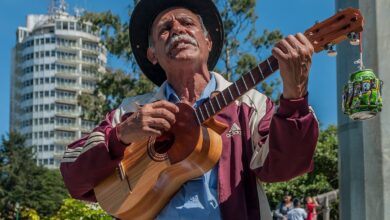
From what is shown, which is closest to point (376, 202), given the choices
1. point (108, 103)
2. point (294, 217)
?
point (294, 217)

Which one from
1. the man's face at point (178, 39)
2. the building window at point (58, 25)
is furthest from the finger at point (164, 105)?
the building window at point (58, 25)

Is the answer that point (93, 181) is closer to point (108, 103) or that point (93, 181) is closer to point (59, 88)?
point (108, 103)

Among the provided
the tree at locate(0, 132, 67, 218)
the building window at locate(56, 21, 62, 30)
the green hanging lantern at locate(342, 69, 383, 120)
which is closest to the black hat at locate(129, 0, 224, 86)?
the green hanging lantern at locate(342, 69, 383, 120)

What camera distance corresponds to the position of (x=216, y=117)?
2.88 meters

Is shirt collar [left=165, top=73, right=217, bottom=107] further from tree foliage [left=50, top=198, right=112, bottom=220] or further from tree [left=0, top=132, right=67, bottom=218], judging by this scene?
tree [left=0, top=132, right=67, bottom=218]

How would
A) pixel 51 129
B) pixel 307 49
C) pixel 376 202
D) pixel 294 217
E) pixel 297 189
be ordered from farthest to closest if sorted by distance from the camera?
pixel 51 129
pixel 297 189
pixel 294 217
pixel 376 202
pixel 307 49

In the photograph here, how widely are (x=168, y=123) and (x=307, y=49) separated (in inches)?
26.5

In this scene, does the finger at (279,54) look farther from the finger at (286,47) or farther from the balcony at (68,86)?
the balcony at (68,86)

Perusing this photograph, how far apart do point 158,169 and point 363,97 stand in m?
0.92

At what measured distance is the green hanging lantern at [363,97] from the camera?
2650 millimetres

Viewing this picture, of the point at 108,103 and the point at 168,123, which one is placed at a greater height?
the point at 108,103

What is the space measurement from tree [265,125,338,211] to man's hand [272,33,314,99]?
22.6 meters

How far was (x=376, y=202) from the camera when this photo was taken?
4660 millimetres

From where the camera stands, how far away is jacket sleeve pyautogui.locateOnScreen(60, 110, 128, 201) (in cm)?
286
